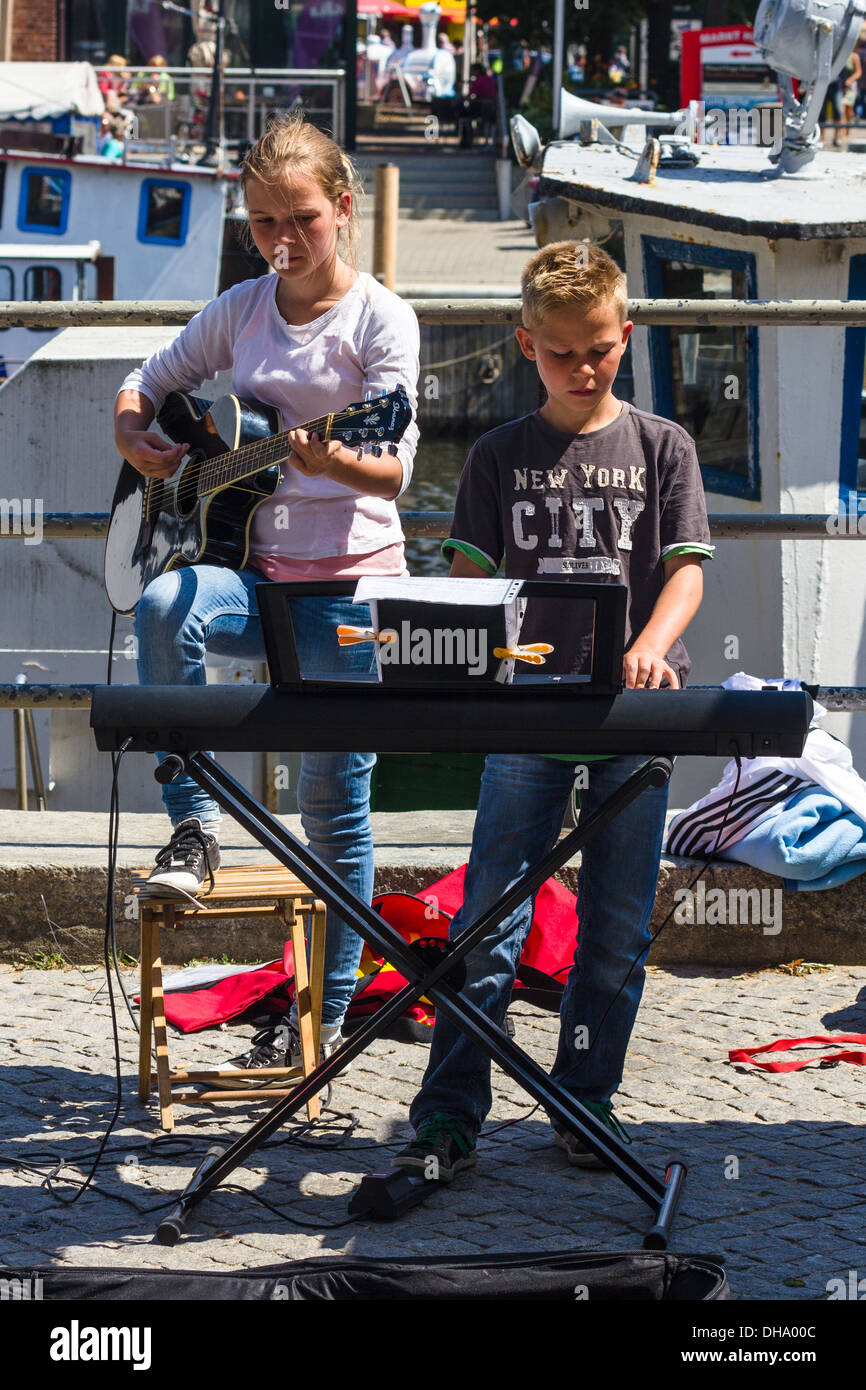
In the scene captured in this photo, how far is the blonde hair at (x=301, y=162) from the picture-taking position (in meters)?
3.79

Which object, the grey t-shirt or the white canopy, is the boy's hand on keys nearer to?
the grey t-shirt

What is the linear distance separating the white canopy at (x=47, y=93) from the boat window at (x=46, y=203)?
68 centimetres

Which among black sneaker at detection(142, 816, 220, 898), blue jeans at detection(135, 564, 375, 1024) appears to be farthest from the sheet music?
black sneaker at detection(142, 816, 220, 898)

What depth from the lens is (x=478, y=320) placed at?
5148 millimetres

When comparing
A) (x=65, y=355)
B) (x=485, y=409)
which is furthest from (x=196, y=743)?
(x=485, y=409)

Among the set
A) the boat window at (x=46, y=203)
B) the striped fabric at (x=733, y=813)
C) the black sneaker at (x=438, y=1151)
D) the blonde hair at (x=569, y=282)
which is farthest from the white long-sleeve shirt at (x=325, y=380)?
the boat window at (x=46, y=203)

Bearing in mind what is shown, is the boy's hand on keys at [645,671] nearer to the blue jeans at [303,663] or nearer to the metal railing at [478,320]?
the blue jeans at [303,663]

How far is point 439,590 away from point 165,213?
20027mm

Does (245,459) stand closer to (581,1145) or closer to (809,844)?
(581,1145)

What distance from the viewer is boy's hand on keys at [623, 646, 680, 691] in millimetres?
3312

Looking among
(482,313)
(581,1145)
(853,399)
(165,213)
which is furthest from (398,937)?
(165,213)

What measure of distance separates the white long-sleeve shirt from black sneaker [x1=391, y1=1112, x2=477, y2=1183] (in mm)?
1251
